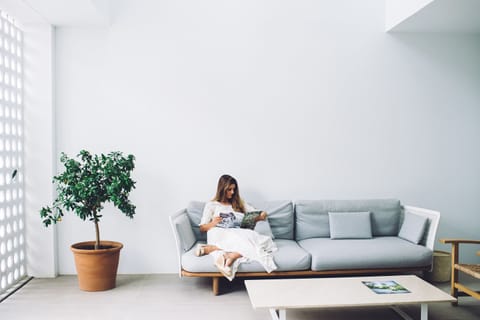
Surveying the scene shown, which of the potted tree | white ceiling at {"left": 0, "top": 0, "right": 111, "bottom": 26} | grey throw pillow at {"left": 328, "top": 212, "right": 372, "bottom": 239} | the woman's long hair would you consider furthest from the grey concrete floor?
→ white ceiling at {"left": 0, "top": 0, "right": 111, "bottom": 26}

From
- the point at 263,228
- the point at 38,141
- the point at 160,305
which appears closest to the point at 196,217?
the point at 263,228

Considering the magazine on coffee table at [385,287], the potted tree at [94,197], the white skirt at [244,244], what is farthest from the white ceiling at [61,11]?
the magazine on coffee table at [385,287]

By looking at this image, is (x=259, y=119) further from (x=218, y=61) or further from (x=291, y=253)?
(x=291, y=253)

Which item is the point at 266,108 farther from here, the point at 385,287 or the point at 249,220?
the point at 385,287

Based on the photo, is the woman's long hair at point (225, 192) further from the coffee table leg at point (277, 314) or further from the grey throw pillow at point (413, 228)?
the grey throw pillow at point (413, 228)

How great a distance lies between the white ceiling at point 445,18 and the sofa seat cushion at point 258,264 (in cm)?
267

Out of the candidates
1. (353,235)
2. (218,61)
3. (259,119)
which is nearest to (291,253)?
(353,235)

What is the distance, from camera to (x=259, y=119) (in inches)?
192

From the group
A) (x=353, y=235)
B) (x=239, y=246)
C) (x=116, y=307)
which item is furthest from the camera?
(x=353, y=235)

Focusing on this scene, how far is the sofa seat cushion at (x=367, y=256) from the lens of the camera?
4051 mm

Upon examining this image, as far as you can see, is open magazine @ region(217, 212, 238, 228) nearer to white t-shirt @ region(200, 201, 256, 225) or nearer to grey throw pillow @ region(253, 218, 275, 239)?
white t-shirt @ region(200, 201, 256, 225)

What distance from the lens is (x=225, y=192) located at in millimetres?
4457

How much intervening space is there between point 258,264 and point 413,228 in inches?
66.3

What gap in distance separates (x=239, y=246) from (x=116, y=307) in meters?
1.20
